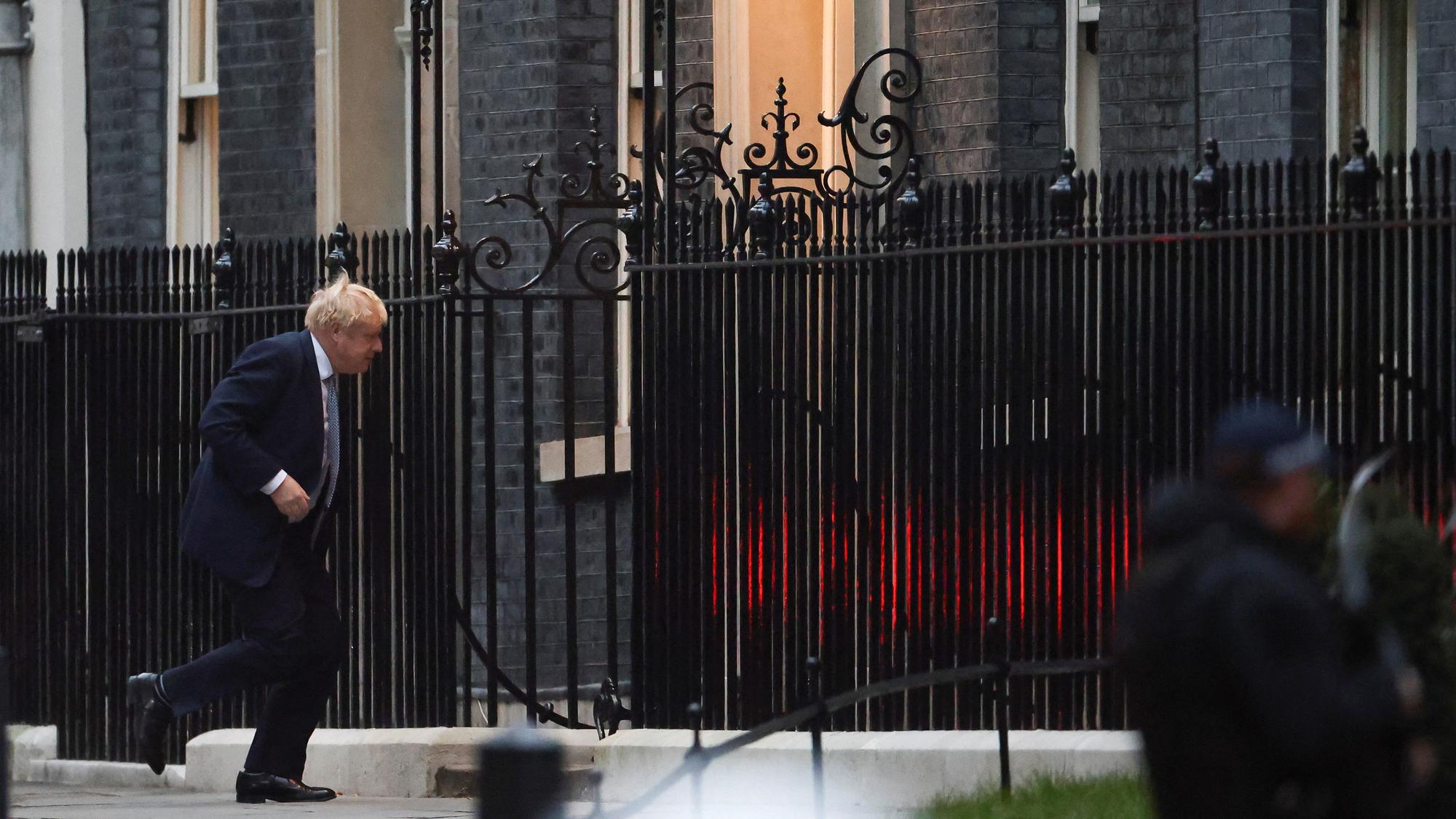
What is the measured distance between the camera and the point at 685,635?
35.2 feet

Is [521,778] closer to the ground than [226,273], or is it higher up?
closer to the ground

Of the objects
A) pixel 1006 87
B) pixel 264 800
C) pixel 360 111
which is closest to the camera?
pixel 264 800

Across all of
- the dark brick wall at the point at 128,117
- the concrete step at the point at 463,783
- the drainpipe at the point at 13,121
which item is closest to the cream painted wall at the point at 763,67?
the concrete step at the point at 463,783

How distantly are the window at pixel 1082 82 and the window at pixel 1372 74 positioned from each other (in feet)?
4.87

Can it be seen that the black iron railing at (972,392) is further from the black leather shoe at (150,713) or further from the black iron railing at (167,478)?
the black leather shoe at (150,713)

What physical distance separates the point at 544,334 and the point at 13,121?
222 inches

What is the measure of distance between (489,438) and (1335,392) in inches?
132

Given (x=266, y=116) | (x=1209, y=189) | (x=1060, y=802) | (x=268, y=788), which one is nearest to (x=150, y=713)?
(x=268, y=788)

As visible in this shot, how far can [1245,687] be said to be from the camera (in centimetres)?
473

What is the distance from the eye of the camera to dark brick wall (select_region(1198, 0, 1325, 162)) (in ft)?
38.7

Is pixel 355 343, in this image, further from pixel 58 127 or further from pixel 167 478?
pixel 58 127

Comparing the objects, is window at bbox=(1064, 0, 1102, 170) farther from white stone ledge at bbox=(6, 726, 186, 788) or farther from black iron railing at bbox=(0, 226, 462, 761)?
white stone ledge at bbox=(6, 726, 186, 788)

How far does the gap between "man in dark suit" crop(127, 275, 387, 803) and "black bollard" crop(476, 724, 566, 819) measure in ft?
14.8

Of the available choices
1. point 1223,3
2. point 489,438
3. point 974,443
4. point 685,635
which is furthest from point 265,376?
point 1223,3
